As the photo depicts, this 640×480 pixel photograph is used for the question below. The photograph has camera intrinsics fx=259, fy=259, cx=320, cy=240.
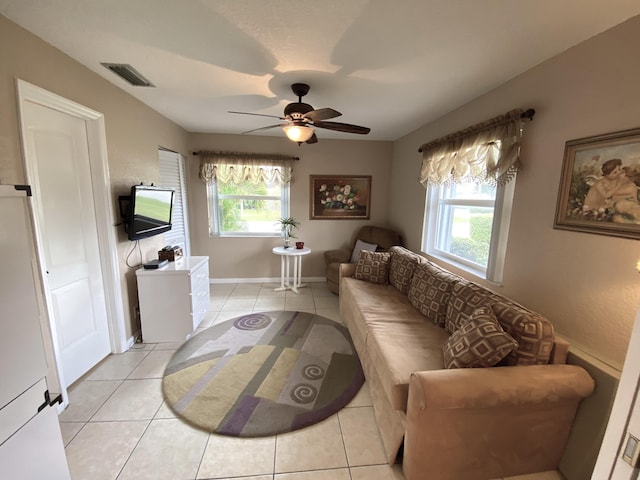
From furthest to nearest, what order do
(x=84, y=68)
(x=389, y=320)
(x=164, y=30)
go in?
(x=389, y=320)
(x=84, y=68)
(x=164, y=30)

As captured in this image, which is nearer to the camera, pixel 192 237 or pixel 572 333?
pixel 572 333

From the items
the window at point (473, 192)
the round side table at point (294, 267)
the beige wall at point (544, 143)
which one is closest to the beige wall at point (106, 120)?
the beige wall at point (544, 143)

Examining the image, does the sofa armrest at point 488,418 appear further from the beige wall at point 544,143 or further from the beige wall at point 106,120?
the beige wall at point 106,120

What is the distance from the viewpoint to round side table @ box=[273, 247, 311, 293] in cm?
380

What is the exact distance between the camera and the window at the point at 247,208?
411 centimetres

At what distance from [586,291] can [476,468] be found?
116cm

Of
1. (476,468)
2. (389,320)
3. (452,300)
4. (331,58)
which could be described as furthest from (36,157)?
(476,468)

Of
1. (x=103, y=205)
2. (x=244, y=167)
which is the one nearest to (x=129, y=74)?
(x=103, y=205)

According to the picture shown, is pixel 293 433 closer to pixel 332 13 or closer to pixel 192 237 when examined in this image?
pixel 332 13

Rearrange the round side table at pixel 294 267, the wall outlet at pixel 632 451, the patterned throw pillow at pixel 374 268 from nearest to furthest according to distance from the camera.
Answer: the wall outlet at pixel 632 451, the patterned throw pillow at pixel 374 268, the round side table at pixel 294 267

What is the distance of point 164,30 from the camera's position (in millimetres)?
1474

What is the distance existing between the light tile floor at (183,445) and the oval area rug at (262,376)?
3.2 inches

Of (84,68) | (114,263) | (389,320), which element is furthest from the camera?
Answer: (114,263)

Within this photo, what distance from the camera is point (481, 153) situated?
217cm
